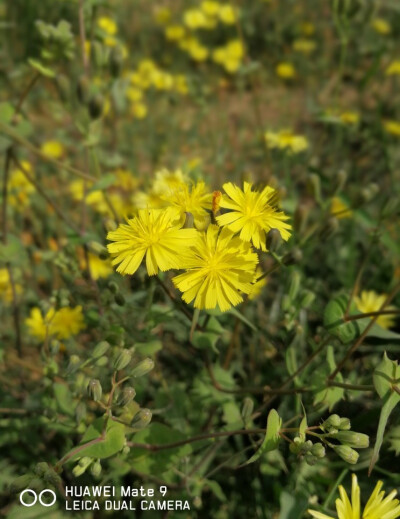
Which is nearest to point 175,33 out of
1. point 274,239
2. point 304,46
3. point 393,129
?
point 304,46

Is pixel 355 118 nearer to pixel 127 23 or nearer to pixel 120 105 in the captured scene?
pixel 120 105

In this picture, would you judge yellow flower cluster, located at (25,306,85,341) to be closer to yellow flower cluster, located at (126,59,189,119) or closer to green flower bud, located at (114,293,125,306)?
green flower bud, located at (114,293,125,306)

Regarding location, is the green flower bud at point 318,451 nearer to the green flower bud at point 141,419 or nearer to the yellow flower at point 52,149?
the green flower bud at point 141,419

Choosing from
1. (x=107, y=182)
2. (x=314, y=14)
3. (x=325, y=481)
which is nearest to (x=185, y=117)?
(x=314, y=14)

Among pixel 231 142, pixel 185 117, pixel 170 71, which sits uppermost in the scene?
pixel 170 71

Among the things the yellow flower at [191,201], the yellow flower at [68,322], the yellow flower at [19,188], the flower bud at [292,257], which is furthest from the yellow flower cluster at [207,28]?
the flower bud at [292,257]

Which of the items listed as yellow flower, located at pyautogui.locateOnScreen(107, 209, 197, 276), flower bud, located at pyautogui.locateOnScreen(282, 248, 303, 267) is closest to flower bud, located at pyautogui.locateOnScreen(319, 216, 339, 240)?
flower bud, located at pyautogui.locateOnScreen(282, 248, 303, 267)
